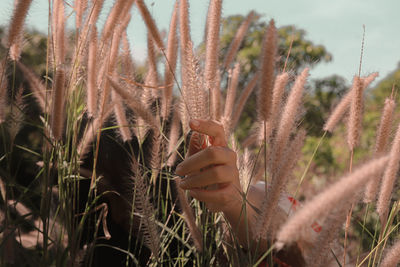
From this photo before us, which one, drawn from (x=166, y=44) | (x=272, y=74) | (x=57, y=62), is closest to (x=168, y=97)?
(x=166, y=44)

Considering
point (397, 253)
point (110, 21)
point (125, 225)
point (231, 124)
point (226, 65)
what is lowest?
point (125, 225)

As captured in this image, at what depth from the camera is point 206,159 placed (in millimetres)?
751

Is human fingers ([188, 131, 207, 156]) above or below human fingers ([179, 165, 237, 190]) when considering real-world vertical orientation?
above

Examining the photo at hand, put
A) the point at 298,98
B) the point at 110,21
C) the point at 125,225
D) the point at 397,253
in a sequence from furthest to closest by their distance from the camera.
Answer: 1. the point at 125,225
2. the point at 110,21
3. the point at 298,98
4. the point at 397,253

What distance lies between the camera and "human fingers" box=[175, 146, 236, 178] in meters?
0.75

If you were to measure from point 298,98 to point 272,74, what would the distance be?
0.35 ft

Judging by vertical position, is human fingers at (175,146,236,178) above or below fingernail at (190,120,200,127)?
below

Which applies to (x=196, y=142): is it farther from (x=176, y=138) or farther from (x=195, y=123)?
(x=176, y=138)

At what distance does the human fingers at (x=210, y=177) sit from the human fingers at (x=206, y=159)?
1cm

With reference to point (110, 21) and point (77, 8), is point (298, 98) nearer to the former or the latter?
point (110, 21)

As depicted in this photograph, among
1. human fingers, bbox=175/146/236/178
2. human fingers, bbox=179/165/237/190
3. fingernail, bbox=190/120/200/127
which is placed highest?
fingernail, bbox=190/120/200/127

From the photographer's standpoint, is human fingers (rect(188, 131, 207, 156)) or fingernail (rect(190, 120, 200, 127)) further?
human fingers (rect(188, 131, 207, 156))

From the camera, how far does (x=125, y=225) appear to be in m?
1.39

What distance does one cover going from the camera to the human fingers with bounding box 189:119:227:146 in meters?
0.75
